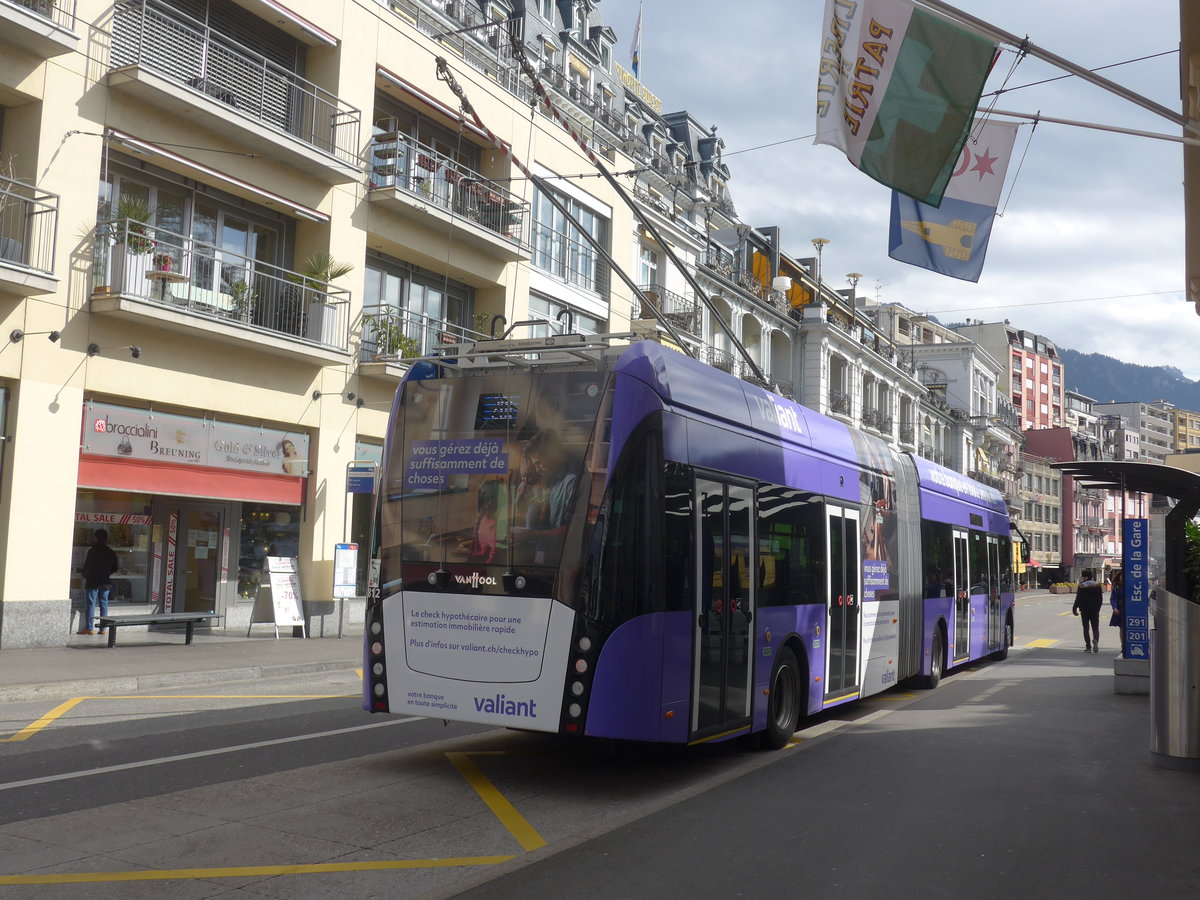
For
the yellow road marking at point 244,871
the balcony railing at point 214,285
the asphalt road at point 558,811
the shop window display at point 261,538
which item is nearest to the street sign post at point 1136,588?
the asphalt road at point 558,811

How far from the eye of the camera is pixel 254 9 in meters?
20.8

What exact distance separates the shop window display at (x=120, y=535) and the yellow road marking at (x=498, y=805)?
11639mm

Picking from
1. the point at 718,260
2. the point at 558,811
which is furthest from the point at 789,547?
the point at 718,260

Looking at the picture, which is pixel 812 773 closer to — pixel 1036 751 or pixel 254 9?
pixel 1036 751

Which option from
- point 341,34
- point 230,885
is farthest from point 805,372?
point 230,885

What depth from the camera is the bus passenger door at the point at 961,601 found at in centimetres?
1705

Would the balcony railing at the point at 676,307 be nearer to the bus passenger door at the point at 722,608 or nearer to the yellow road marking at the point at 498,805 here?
the bus passenger door at the point at 722,608

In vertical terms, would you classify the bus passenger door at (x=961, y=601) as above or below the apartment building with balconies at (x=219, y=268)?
below

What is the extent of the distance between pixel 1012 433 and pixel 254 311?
8559 cm

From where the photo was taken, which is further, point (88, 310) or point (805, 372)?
point (805, 372)

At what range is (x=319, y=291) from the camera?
22031 mm

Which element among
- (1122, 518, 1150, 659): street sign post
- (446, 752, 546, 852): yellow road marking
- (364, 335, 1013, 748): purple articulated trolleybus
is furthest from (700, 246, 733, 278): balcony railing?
(446, 752, 546, 852): yellow road marking

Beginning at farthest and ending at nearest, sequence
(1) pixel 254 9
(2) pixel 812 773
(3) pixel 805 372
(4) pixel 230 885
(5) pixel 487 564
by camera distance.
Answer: (3) pixel 805 372 < (1) pixel 254 9 < (2) pixel 812 773 < (5) pixel 487 564 < (4) pixel 230 885

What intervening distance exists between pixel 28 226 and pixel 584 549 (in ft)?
44.0
